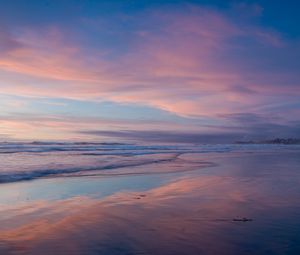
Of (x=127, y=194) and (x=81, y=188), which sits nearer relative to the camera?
(x=127, y=194)

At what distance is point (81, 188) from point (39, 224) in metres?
3.91

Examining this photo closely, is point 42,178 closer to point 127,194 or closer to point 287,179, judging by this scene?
point 127,194

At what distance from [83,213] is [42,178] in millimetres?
5527

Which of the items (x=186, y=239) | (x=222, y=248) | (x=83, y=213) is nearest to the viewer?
(x=222, y=248)

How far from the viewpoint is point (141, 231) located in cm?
562

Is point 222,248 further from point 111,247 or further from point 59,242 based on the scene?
point 59,242

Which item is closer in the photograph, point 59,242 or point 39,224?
point 59,242

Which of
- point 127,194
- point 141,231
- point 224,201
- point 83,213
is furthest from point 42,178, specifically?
point 141,231

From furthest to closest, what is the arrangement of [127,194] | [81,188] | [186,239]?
[81,188] < [127,194] < [186,239]

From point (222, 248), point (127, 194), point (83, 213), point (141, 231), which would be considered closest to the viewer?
point (222, 248)

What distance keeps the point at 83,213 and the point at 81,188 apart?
10.1 feet

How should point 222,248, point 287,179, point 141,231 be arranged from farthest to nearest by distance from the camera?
point 287,179, point 141,231, point 222,248

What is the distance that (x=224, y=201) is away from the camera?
26.5ft

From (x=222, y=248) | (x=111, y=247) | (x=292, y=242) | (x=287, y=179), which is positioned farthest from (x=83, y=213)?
(x=287, y=179)
